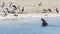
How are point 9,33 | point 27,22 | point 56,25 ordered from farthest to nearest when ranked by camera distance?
1. point 27,22
2. point 56,25
3. point 9,33

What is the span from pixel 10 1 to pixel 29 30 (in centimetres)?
716

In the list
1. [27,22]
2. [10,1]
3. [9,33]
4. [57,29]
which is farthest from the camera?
[10,1]

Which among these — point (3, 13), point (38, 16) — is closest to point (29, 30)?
point (38, 16)

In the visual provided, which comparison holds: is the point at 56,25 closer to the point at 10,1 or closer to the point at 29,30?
the point at 29,30

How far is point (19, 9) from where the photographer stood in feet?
56.0

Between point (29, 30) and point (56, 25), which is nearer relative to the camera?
point (29, 30)

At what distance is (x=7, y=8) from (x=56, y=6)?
291 centimetres

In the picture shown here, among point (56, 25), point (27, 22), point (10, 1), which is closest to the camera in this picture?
point (56, 25)

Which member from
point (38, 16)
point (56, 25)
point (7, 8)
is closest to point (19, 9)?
point (7, 8)

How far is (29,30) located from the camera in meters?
11.5

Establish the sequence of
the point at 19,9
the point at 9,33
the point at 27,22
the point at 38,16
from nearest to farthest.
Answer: the point at 9,33
the point at 27,22
the point at 38,16
the point at 19,9

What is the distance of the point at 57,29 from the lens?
1166 cm

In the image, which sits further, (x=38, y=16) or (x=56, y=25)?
(x=38, y=16)

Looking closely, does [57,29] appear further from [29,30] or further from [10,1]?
[10,1]
